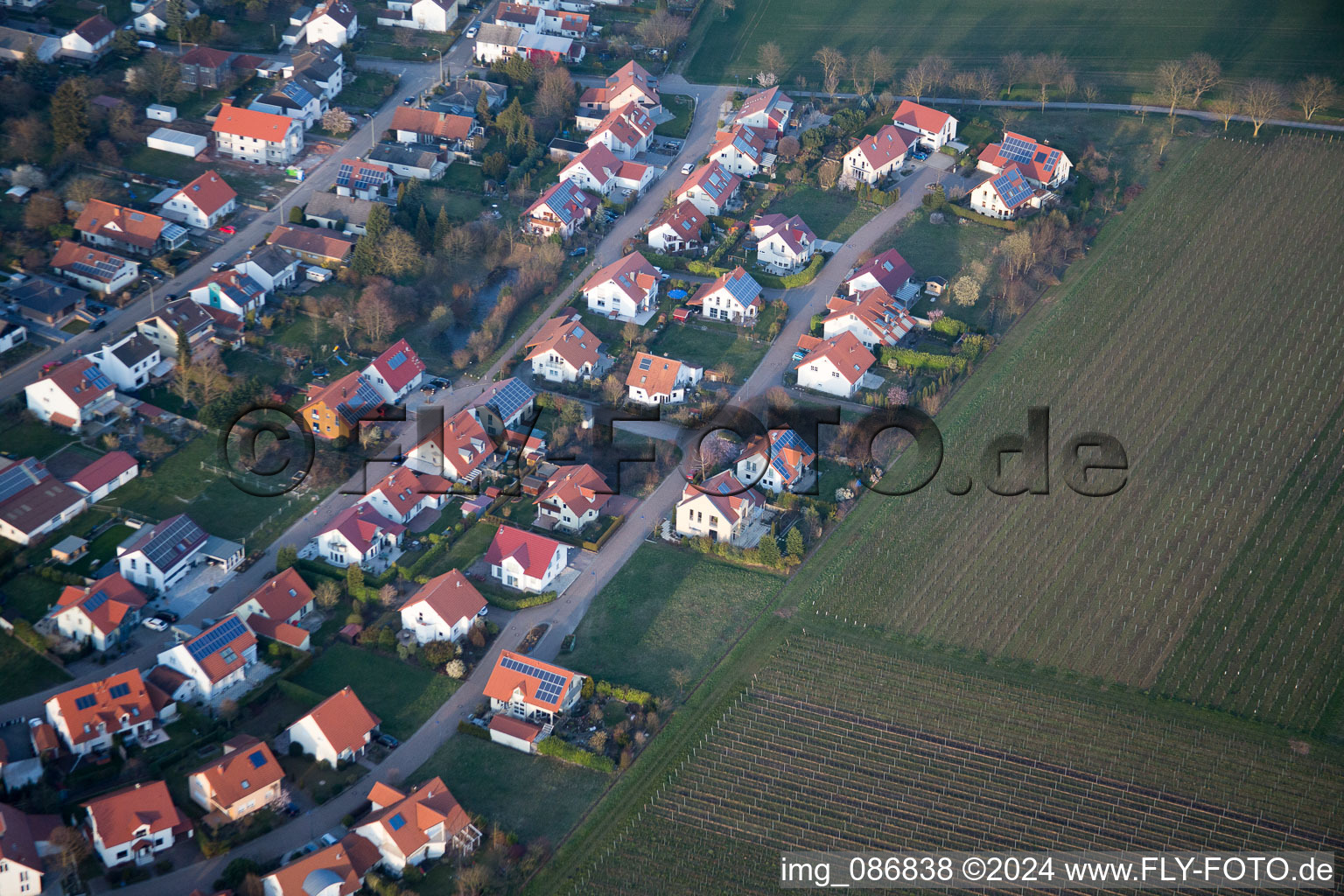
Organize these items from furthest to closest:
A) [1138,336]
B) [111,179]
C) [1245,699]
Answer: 1. [111,179]
2. [1138,336]
3. [1245,699]

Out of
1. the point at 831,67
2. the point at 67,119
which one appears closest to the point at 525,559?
the point at 67,119

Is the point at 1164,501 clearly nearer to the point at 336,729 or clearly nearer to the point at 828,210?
the point at 828,210

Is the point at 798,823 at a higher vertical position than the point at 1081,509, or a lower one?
lower

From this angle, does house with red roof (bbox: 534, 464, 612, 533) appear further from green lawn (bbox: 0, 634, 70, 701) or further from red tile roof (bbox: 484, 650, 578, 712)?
green lawn (bbox: 0, 634, 70, 701)

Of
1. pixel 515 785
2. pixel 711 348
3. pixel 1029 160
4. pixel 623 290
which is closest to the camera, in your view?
pixel 515 785

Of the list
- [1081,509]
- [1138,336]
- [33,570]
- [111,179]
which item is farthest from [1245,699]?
[111,179]

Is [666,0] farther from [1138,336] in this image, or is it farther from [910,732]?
[910,732]
